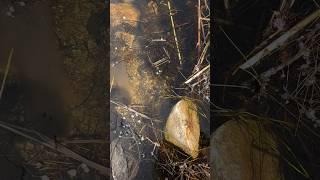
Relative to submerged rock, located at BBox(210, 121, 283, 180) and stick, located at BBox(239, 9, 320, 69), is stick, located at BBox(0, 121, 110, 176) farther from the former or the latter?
stick, located at BBox(239, 9, 320, 69)

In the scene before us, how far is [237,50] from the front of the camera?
145cm

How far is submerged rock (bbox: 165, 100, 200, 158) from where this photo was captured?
1340 mm

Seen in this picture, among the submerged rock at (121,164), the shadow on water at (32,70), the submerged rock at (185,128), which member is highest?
the shadow on water at (32,70)

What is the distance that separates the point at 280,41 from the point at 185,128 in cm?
34

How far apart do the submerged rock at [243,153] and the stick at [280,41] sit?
155 mm

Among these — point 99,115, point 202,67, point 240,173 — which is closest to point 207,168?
point 240,173

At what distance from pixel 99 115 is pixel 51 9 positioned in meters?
0.33

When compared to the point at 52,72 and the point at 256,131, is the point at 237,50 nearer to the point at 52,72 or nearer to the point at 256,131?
the point at 256,131

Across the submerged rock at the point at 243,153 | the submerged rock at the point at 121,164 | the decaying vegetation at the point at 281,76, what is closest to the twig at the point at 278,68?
the decaying vegetation at the point at 281,76

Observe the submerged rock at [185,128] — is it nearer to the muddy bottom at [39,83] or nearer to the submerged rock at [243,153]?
the submerged rock at [243,153]

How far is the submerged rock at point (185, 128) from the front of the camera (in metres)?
1.34

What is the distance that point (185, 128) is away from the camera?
1.34 m

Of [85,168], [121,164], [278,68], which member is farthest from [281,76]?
[85,168]

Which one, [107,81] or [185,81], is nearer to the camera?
[185,81]
